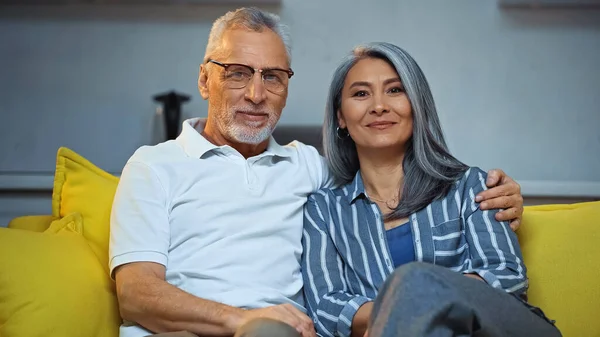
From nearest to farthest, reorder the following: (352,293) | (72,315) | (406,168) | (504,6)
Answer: (72,315) → (352,293) → (406,168) → (504,6)

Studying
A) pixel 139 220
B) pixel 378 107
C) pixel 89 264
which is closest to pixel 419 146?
pixel 378 107

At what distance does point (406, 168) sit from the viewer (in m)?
1.87

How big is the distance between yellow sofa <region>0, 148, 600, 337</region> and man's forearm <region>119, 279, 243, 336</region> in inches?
5.0

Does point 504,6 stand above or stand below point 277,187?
above

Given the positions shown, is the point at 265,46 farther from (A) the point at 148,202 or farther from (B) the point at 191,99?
(B) the point at 191,99

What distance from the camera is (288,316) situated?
150 centimetres

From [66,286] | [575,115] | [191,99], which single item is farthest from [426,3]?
[66,286]

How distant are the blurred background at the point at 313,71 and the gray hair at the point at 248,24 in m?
1.14

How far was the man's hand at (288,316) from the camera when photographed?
4.89 ft

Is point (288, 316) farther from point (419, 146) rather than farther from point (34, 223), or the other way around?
point (34, 223)

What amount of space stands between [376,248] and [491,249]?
0.86 ft

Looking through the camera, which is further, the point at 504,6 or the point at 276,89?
the point at 504,6

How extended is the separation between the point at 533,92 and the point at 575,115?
0.20m

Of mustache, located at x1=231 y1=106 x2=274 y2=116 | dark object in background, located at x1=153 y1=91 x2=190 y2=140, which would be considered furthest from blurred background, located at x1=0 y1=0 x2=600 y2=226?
mustache, located at x1=231 y1=106 x2=274 y2=116
